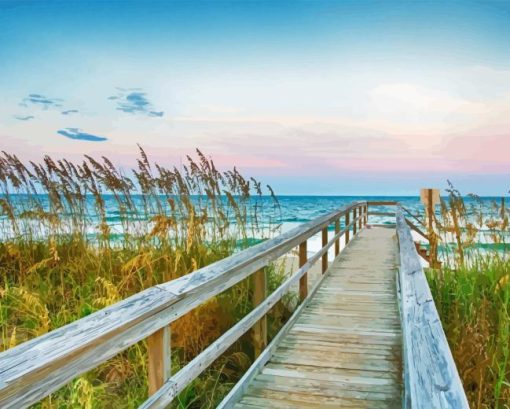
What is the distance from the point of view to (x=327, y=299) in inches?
209

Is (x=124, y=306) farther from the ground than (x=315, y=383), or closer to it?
farther from the ground

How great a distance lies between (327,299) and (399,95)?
10.3 m

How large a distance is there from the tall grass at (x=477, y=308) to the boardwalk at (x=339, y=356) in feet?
1.57

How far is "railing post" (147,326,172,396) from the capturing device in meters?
1.80

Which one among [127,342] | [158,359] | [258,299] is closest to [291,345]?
[258,299]

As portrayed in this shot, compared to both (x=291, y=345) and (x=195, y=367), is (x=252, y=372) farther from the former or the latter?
(x=195, y=367)

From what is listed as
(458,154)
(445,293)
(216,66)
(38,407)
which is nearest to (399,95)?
(216,66)

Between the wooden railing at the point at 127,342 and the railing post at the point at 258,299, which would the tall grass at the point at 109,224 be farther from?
the wooden railing at the point at 127,342

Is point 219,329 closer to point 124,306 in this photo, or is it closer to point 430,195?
point 124,306

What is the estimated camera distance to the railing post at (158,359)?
1.80 meters

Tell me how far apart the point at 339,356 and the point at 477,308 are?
1559mm

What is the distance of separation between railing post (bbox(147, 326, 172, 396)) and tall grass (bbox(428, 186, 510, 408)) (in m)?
1.93

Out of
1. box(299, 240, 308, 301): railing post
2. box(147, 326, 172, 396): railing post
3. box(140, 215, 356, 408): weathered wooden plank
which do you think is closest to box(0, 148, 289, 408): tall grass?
box(299, 240, 308, 301): railing post

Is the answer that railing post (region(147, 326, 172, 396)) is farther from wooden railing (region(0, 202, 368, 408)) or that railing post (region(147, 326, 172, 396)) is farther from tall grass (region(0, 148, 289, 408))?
tall grass (region(0, 148, 289, 408))
